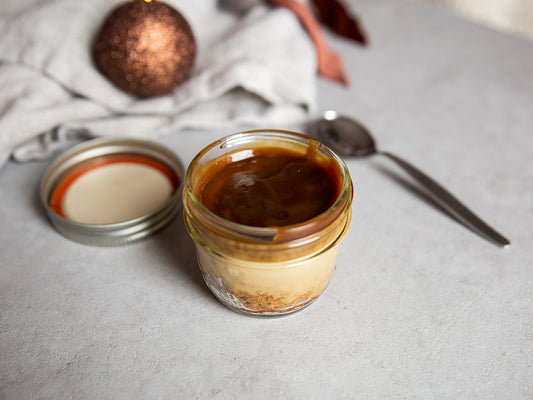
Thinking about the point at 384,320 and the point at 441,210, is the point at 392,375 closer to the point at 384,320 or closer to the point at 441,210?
the point at 384,320

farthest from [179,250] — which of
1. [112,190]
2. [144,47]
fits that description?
[144,47]

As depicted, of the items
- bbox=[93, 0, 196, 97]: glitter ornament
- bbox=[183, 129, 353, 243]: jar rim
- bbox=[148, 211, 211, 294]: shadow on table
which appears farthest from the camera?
bbox=[93, 0, 196, 97]: glitter ornament

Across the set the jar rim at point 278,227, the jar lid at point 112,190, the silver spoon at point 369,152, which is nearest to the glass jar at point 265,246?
the jar rim at point 278,227

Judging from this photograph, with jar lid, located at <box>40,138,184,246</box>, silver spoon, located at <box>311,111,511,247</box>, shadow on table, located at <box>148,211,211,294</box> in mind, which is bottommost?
shadow on table, located at <box>148,211,211,294</box>

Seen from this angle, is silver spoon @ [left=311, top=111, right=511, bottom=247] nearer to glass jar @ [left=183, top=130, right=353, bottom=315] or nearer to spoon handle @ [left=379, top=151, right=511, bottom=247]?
spoon handle @ [left=379, top=151, right=511, bottom=247]

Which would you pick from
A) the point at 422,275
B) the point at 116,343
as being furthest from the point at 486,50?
the point at 116,343

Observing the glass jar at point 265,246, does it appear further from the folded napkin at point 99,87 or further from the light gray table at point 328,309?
the folded napkin at point 99,87

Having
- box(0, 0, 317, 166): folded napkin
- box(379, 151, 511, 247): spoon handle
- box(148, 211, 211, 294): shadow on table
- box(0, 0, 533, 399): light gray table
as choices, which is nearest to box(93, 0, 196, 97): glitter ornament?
box(0, 0, 317, 166): folded napkin
